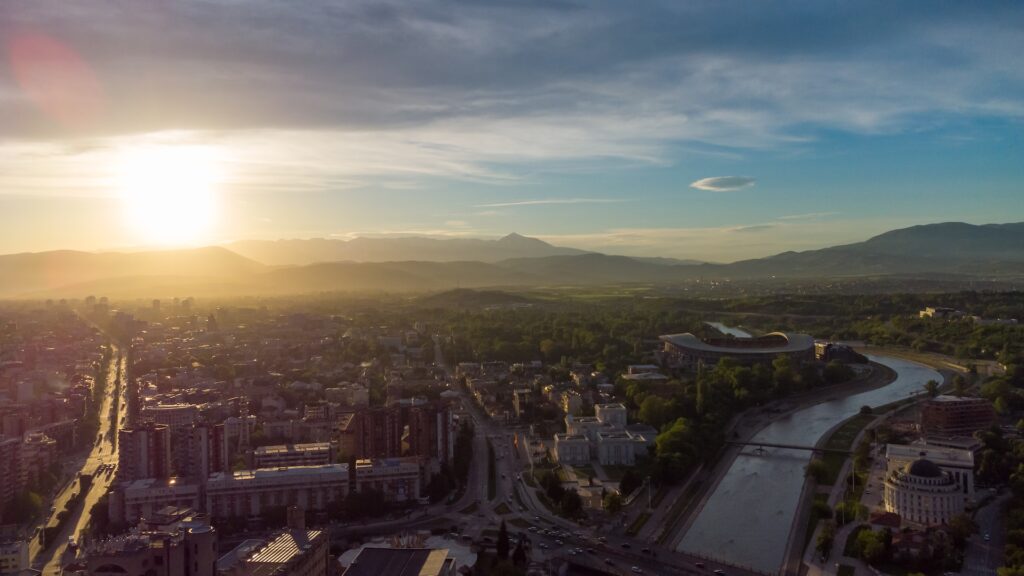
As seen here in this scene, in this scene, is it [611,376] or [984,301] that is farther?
[984,301]

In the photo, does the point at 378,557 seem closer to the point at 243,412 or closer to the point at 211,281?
the point at 243,412

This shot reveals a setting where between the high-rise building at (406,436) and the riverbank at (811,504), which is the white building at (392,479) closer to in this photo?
the high-rise building at (406,436)

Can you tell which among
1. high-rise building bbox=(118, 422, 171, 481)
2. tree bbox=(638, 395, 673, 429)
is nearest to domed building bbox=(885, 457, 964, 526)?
tree bbox=(638, 395, 673, 429)

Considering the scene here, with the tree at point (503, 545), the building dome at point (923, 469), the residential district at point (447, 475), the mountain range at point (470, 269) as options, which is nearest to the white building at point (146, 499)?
the residential district at point (447, 475)

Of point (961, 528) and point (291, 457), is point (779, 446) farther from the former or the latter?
point (291, 457)

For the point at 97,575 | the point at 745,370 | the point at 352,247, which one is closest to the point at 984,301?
the point at 745,370

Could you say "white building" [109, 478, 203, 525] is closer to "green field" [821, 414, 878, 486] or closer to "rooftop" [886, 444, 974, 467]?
"green field" [821, 414, 878, 486]
